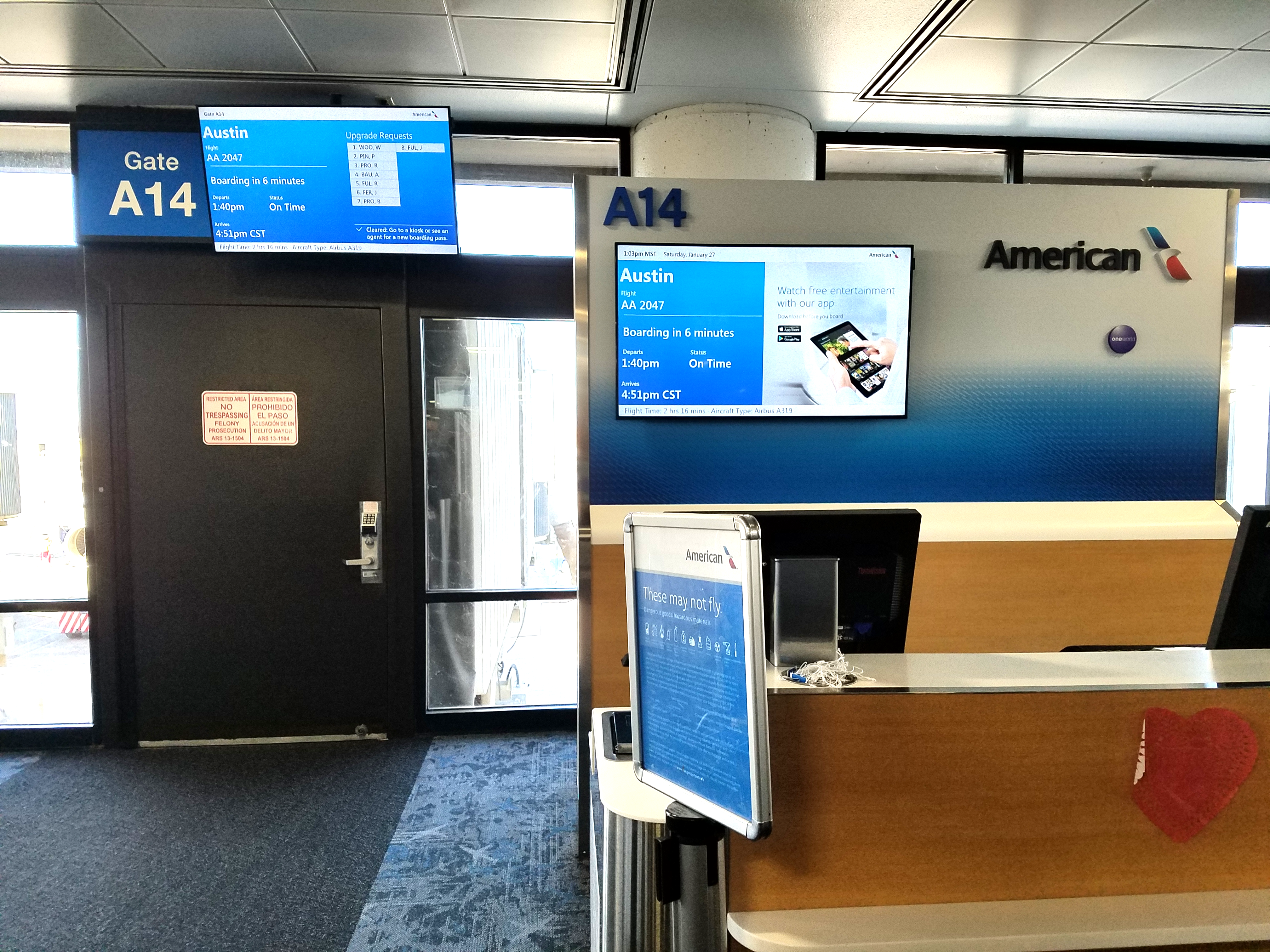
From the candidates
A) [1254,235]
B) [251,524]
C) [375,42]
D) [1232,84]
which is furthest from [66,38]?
[1254,235]

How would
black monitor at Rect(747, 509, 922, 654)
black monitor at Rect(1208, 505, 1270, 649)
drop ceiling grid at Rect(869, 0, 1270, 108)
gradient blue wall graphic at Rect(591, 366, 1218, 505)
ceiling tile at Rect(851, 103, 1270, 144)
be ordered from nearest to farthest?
1. black monitor at Rect(1208, 505, 1270, 649)
2. black monitor at Rect(747, 509, 922, 654)
3. drop ceiling grid at Rect(869, 0, 1270, 108)
4. gradient blue wall graphic at Rect(591, 366, 1218, 505)
5. ceiling tile at Rect(851, 103, 1270, 144)

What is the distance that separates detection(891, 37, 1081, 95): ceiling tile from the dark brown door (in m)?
2.77

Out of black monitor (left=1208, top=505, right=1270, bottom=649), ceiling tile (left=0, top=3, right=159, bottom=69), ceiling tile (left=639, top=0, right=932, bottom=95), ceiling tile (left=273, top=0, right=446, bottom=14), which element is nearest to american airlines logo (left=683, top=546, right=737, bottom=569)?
black monitor (left=1208, top=505, right=1270, bottom=649)

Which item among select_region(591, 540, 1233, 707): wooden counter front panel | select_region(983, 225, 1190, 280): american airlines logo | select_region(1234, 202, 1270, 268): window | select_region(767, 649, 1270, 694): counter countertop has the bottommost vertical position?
select_region(591, 540, 1233, 707): wooden counter front panel

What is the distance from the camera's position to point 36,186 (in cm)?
377

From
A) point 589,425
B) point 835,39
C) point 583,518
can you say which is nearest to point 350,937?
point 583,518

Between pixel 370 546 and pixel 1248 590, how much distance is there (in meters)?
3.48

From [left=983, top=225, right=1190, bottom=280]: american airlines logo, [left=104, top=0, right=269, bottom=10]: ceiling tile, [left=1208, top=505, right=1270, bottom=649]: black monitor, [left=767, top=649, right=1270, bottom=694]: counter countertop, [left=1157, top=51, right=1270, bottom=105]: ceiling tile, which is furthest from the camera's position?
[left=1157, top=51, right=1270, bottom=105]: ceiling tile

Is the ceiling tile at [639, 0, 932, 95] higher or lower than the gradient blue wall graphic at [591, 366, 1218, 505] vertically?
higher

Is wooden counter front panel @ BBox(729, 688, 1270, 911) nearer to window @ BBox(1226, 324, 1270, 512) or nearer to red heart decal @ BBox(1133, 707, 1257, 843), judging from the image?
red heart decal @ BBox(1133, 707, 1257, 843)

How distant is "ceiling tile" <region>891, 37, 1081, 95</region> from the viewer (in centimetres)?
315

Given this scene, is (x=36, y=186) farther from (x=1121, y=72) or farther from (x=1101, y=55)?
(x=1121, y=72)

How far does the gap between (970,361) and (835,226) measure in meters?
0.78

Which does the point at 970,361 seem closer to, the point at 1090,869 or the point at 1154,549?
the point at 1154,549
